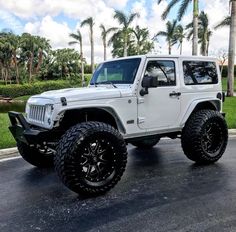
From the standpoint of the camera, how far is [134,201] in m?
4.51

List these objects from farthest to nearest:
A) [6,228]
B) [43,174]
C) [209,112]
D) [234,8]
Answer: [234,8] → [209,112] → [43,174] → [6,228]

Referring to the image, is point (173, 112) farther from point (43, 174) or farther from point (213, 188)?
point (43, 174)

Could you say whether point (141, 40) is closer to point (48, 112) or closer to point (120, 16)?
point (120, 16)

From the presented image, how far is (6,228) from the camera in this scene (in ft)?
12.4

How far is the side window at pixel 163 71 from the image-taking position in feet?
18.8

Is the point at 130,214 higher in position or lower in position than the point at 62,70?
lower

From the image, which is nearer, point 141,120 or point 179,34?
point 141,120

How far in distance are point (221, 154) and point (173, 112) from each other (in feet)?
4.65

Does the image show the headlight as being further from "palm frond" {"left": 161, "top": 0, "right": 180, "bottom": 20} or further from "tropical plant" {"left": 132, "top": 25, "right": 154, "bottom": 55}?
"tropical plant" {"left": 132, "top": 25, "right": 154, "bottom": 55}

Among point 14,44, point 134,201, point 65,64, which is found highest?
point 14,44

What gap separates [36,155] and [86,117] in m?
1.50

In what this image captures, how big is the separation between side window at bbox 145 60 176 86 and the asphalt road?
1.59 meters

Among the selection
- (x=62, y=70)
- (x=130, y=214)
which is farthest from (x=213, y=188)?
(x=62, y=70)

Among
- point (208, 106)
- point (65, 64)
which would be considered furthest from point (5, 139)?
point (65, 64)
